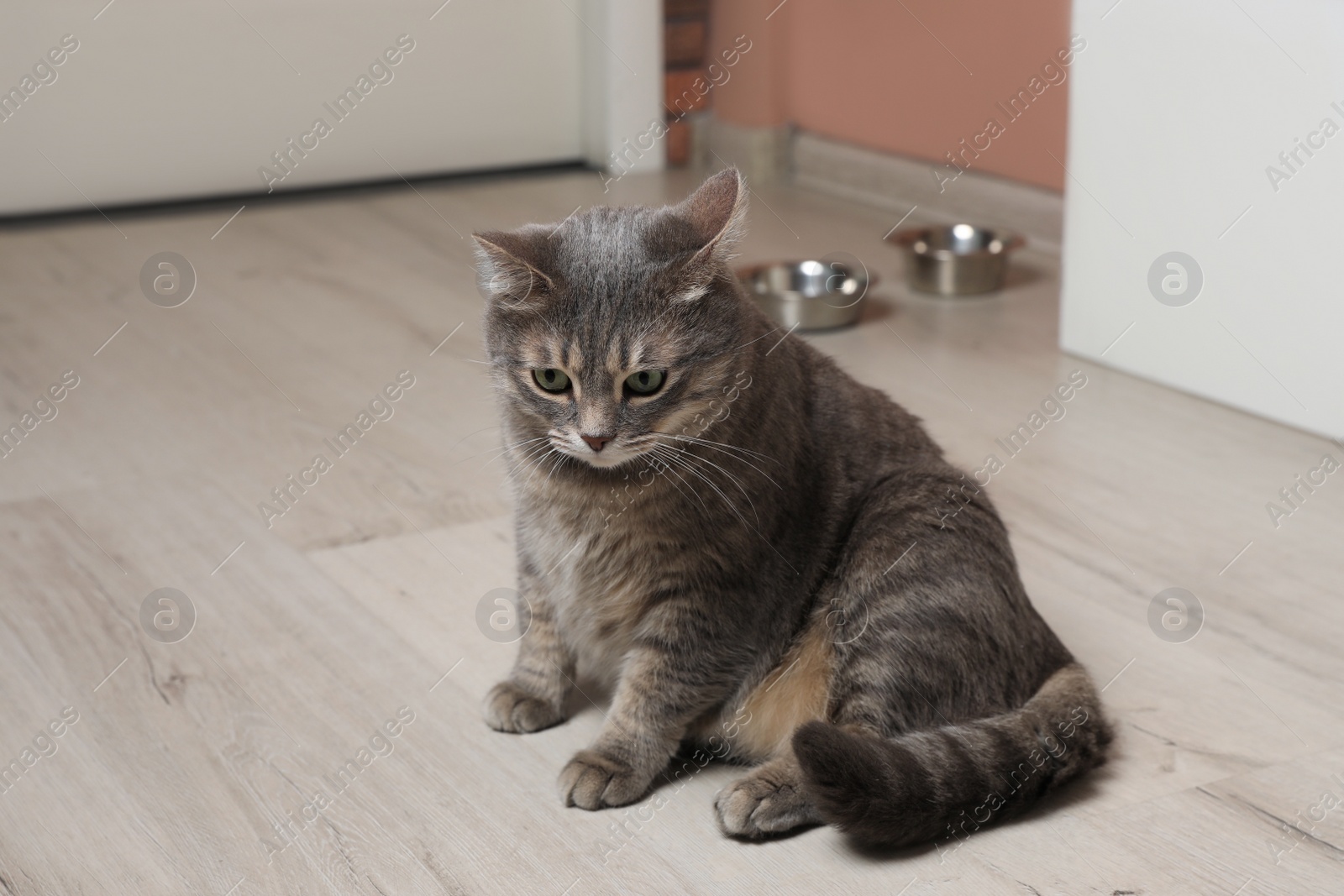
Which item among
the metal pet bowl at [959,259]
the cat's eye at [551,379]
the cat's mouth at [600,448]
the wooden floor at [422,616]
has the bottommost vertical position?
the metal pet bowl at [959,259]

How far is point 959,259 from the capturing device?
3.58 meters

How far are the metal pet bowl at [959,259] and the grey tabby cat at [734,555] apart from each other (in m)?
1.96

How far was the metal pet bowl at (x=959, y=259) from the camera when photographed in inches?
142

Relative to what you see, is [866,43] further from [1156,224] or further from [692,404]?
[692,404]

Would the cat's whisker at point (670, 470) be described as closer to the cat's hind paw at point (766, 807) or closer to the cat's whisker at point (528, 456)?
the cat's whisker at point (528, 456)

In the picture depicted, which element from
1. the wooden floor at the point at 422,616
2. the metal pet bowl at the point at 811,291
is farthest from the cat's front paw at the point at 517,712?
the metal pet bowl at the point at 811,291

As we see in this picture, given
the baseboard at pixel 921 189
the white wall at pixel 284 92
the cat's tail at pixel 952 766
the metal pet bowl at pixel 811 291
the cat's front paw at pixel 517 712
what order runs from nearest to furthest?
the cat's tail at pixel 952 766 → the cat's front paw at pixel 517 712 → the metal pet bowl at pixel 811 291 → the baseboard at pixel 921 189 → the white wall at pixel 284 92

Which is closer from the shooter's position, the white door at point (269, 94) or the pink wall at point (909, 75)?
the pink wall at point (909, 75)

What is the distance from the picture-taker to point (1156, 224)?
116 inches

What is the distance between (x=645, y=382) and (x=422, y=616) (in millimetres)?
767

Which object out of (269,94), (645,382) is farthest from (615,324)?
(269,94)

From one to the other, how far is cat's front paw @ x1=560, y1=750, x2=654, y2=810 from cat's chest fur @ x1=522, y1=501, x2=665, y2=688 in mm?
143

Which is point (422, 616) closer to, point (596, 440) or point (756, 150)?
point (596, 440)

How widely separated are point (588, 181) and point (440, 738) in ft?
10.7
